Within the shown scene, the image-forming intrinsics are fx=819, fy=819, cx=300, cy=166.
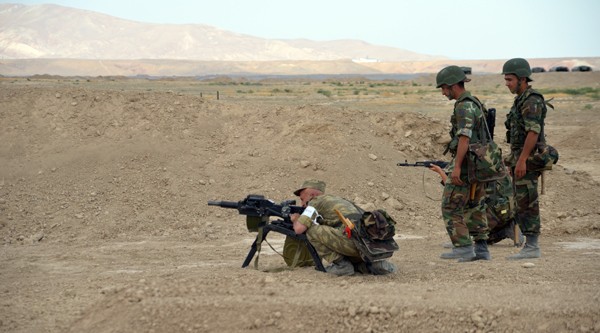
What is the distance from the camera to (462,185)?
7527mm

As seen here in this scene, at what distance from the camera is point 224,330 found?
5859 mm

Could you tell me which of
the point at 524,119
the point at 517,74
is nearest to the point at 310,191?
the point at 524,119

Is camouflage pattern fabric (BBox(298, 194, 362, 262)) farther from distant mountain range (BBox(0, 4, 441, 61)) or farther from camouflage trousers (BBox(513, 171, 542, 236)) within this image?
distant mountain range (BBox(0, 4, 441, 61))

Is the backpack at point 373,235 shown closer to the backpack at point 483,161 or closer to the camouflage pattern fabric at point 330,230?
the camouflage pattern fabric at point 330,230

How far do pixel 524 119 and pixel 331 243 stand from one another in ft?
7.52

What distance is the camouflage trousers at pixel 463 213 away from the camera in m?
7.57

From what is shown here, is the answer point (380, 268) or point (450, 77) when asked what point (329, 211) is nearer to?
point (380, 268)

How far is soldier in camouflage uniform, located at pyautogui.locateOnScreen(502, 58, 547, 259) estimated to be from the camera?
7.73 metres

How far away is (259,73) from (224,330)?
5112 inches

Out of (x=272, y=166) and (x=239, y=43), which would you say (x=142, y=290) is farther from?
(x=239, y=43)

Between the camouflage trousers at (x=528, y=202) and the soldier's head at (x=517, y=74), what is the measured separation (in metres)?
0.85

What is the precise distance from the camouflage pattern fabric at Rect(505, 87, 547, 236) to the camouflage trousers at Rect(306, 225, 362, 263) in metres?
1.84

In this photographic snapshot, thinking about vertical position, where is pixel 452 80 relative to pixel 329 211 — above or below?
above

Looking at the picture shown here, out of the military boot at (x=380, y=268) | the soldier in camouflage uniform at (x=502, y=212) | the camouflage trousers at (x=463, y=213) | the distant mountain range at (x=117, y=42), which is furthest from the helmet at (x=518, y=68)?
the distant mountain range at (x=117, y=42)
